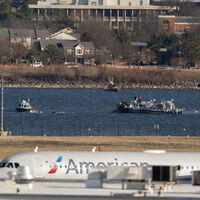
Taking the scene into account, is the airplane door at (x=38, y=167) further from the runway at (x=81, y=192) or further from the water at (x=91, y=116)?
the water at (x=91, y=116)

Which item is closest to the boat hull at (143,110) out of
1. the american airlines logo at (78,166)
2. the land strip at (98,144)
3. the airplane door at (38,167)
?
the land strip at (98,144)

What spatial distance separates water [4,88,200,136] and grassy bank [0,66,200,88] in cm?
827

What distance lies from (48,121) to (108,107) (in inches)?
1316

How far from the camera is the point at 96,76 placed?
632 feet

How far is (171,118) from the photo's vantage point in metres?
116

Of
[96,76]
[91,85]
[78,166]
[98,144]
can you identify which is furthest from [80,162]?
[96,76]

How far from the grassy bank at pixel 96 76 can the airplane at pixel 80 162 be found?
147m

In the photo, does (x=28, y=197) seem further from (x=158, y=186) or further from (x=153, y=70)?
(x=153, y=70)

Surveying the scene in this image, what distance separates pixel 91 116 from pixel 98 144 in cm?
5240

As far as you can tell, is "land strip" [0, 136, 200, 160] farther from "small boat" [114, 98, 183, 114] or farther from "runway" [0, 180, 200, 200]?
"small boat" [114, 98, 183, 114]

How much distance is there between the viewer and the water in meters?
91.1

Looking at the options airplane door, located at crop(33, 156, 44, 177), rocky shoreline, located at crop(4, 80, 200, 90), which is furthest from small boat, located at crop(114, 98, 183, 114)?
airplane door, located at crop(33, 156, 44, 177)

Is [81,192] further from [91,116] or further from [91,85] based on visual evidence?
[91,85]

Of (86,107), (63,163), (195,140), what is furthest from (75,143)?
(86,107)
